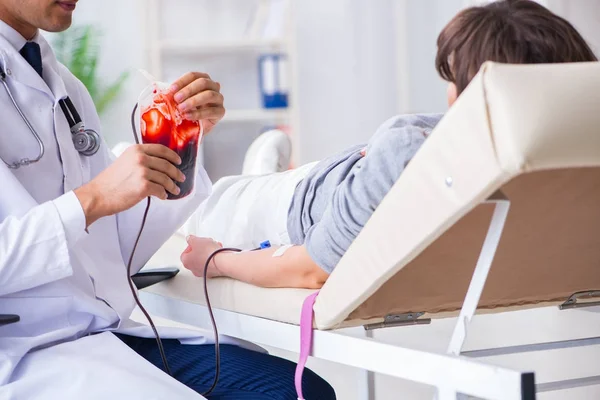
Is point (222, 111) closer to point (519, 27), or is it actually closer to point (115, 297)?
point (115, 297)

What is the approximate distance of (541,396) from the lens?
86.0 inches

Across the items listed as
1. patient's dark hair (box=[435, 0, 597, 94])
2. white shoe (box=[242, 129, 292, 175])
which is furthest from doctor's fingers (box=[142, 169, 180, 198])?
white shoe (box=[242, 129, 292, 175])

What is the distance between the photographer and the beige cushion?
2.61ft

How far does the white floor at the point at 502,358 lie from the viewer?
7.39ft

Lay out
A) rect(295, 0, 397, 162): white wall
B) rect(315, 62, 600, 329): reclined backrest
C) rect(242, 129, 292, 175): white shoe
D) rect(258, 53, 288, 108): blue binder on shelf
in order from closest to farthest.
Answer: rect(315, 62, 600, 329): reclined backrest, rect(242, 129, 292, 175): white shoe, rect(258, 53, 288, 108): blue binder on shelf, rect(295, 0, 397, 162): white wall

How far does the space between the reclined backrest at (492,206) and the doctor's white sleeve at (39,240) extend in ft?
1.17

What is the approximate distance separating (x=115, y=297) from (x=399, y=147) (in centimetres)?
56

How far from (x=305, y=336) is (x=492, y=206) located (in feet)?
1.12

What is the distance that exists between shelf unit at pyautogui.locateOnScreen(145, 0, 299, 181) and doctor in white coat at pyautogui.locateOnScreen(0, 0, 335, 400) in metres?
3.05

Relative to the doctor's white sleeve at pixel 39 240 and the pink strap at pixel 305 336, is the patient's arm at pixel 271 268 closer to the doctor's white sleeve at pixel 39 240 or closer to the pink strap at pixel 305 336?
the pink strap at pixel 305 336

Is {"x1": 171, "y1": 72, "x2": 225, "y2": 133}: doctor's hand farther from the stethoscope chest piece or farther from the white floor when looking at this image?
the white floor

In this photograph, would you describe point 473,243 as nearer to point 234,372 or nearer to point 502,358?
point 234,372

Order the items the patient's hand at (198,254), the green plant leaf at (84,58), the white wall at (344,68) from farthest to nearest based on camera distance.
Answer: the white wall at (344,68), the green plant leaf at (84,58), the patient's hand at (198,254)

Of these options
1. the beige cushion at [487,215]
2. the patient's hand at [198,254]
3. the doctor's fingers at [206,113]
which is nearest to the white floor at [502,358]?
the patient's hand at [198,254]
